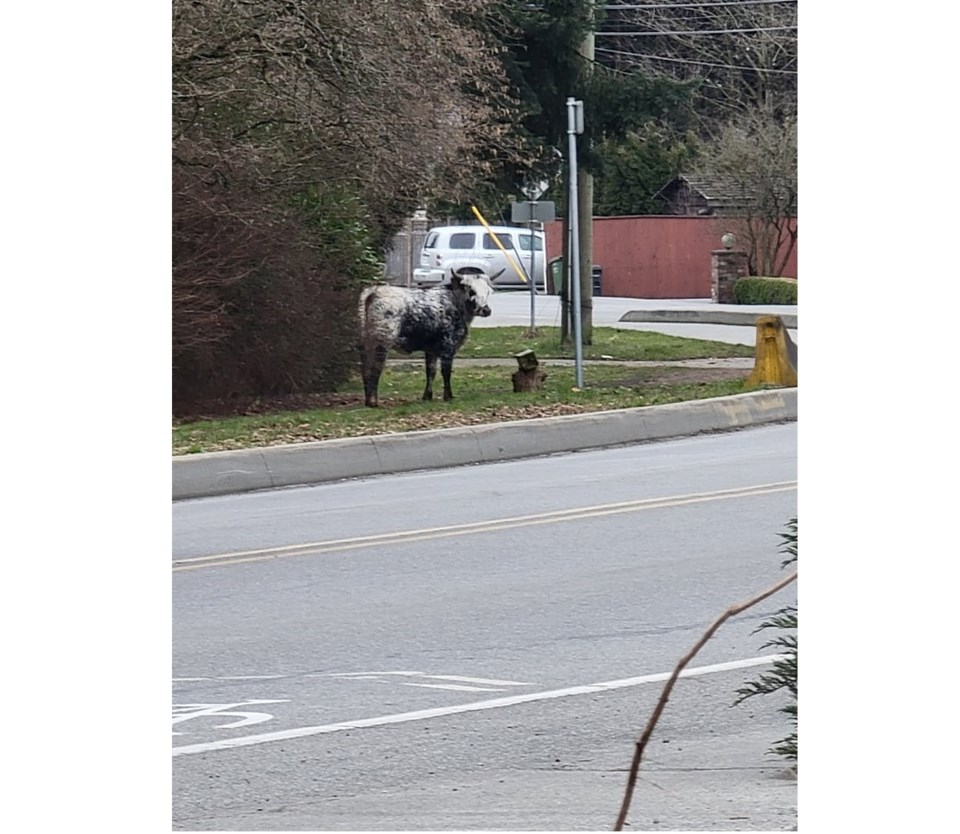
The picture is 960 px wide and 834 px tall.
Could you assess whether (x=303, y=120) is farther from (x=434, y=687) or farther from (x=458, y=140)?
(x=434, y=687)

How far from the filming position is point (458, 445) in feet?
46.6

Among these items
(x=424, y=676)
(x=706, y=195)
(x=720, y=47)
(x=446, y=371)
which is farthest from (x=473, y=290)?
(x=720, y=47)

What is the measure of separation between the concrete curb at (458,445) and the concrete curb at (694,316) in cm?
1618

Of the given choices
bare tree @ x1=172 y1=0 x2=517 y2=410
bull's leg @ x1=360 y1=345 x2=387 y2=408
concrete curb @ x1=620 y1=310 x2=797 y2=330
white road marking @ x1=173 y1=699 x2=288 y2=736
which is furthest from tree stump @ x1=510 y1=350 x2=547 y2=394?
concrete curb @ x1=620 y1=310 x2=797 y2=330

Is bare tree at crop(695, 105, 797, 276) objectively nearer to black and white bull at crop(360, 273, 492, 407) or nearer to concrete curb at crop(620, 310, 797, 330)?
concrete curb at crop(620, 310, 797, 330)

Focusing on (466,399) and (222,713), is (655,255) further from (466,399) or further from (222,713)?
(222,713)

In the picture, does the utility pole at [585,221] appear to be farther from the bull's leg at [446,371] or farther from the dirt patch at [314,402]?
the bull's leg at [446,371]

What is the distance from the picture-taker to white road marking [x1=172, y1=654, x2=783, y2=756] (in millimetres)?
5816

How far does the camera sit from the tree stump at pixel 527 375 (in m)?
17.6

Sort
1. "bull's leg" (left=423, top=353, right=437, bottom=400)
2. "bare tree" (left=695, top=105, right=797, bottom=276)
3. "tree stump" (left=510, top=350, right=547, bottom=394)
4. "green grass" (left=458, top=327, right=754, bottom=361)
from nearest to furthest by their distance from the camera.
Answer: "bull's leg" (left=423, top=353, right=437, bottom=400) < "tree stump" (left=510, top=350, right=547, bottom=394) < "green grass" (left=458, top=327, right=754, bottom=361) < "bare tree" (left=695, top=105, right=797, bottom=276)

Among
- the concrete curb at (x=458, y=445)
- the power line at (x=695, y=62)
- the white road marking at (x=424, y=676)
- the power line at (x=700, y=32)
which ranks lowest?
the white road marking at (x=424, y=676)

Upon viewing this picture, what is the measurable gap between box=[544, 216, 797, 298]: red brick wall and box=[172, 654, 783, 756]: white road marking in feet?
123

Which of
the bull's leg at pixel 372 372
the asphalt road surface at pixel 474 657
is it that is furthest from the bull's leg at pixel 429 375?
the asphalt road surface at pixel 474 657

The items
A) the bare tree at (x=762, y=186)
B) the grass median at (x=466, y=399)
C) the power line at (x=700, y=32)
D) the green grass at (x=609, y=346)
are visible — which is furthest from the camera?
the power line at (x=700, y=32)
